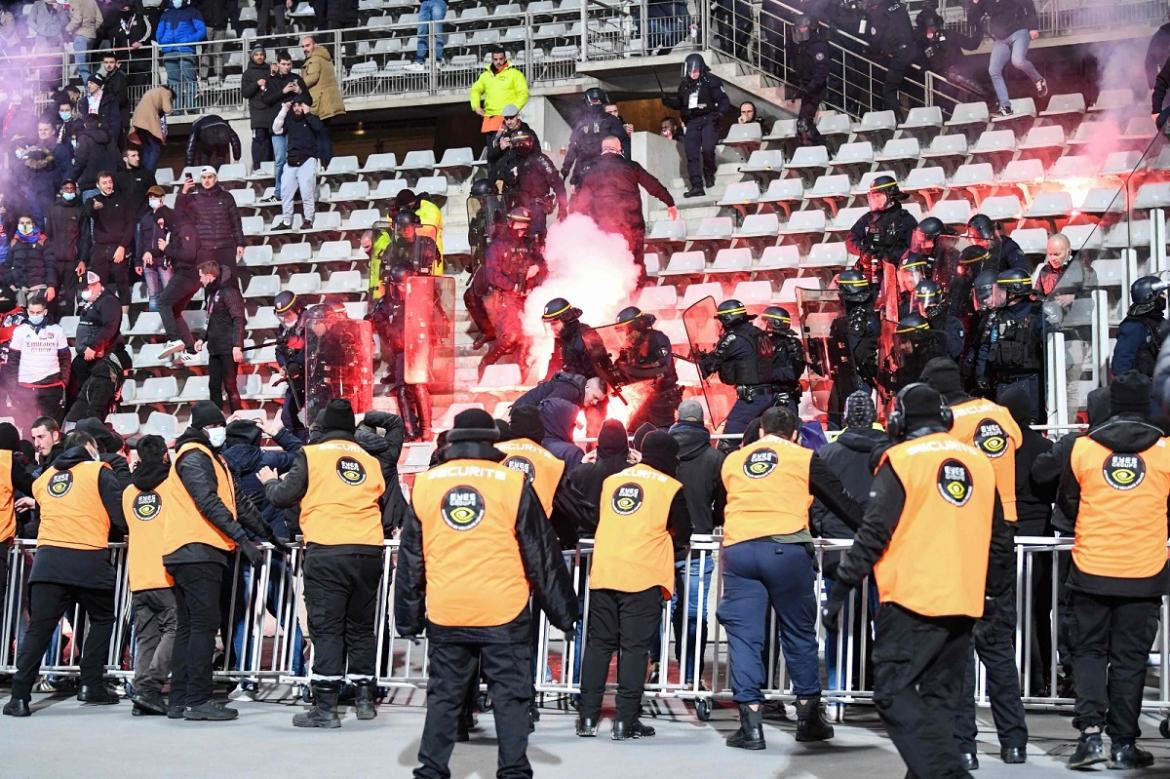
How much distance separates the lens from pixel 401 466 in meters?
14.9

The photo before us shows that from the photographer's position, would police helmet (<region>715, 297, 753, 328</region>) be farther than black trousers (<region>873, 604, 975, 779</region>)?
Yes

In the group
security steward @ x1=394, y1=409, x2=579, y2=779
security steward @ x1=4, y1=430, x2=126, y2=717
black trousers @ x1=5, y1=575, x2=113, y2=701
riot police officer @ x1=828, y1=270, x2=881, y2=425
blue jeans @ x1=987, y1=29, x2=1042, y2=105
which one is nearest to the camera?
security steward @ x1=394, y1=409, x2=579, y2=779

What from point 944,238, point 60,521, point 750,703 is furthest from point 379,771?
point 944,238

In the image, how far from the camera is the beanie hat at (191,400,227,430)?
9.94 meters

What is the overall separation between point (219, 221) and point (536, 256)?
3951mm

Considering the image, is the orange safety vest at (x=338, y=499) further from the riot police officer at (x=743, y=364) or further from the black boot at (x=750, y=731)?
the riot police officer at (x=743, y=364)

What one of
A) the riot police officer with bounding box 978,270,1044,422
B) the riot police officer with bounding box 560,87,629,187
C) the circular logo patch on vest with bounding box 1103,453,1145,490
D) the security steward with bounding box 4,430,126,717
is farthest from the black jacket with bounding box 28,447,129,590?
the riot police officer with bounding box 560,87,629,187

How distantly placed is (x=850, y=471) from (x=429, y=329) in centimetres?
679

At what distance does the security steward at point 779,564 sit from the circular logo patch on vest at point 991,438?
75 centimetres

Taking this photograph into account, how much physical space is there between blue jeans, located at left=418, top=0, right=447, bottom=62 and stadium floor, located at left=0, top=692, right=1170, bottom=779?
14.7 metres

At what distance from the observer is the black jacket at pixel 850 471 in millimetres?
9523

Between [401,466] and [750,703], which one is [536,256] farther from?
[750,703]

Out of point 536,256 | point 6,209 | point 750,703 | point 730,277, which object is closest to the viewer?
point 750,703

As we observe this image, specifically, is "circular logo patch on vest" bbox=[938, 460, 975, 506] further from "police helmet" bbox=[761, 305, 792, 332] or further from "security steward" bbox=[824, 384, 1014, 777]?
"police helmet" bbox=[761, 305, 792, 332]
